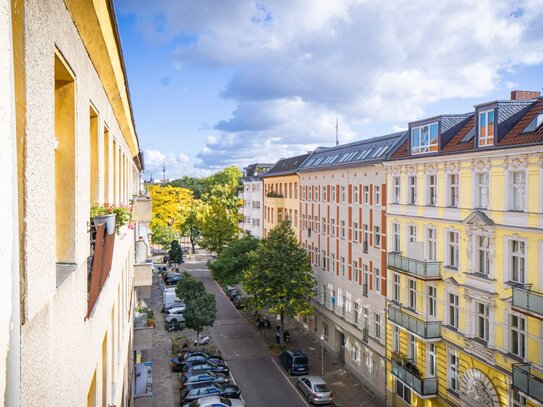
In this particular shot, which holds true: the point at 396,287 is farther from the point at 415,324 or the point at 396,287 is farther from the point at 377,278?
the point at 415,324

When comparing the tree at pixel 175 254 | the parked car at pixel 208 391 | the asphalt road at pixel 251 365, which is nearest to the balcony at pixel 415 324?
the asphalt road at pixel 251 365

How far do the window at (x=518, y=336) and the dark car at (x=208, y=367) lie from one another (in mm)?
17380

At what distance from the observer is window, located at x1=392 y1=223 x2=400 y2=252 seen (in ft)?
88.0

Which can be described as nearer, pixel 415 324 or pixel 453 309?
pixel 453 309

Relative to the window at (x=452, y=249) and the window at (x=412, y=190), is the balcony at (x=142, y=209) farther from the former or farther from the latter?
the window at (x=412, y=190)

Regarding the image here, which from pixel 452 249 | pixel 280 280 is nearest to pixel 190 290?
pixel 280 280

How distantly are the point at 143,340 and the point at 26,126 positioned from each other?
19597 millimetres

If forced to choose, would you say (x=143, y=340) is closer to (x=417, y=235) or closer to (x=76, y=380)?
(x=417, y=235)

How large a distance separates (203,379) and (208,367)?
1985 millimetres

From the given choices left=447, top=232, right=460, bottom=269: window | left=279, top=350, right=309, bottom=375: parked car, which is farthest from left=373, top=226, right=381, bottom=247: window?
left=279, top=350, right=309, bottom=375: parked car

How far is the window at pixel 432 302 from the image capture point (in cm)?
2350

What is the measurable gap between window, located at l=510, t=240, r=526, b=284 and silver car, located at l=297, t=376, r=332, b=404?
42.4 feet

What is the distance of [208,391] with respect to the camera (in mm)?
26312

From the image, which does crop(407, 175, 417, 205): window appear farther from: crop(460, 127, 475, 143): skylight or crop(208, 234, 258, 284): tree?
crop(208, 234, 258, 284): tree
